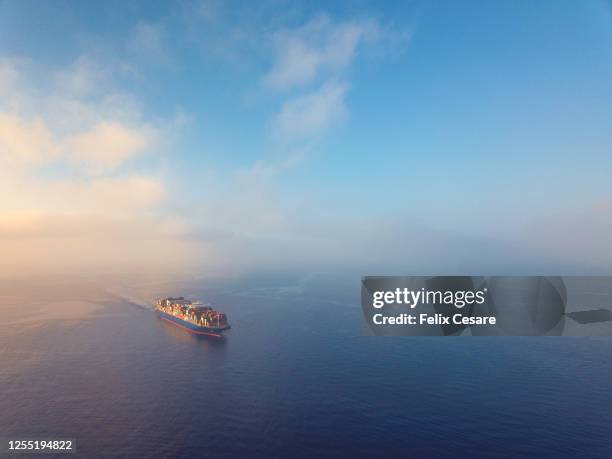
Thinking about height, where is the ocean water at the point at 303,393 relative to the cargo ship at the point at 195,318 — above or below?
below

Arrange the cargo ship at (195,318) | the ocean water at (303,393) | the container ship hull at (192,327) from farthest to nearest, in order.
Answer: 1. the cargo ship at (195,318)
2. the container ship hull at (192,327)
3. the ocean water at (303,393)

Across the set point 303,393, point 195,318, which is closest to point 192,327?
point 195,318

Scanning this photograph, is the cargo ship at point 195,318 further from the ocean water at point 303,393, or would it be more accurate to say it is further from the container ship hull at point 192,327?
the ocean water at point 303,393

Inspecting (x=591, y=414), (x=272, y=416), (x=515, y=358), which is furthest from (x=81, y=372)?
(x=515, y=358)

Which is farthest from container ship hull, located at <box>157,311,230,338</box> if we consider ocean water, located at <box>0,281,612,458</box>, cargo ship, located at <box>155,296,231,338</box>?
ocean water, located at <box>0,281,612,458</box>

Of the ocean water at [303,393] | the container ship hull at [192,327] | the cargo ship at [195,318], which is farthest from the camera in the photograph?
the cargo ship at [195,318]

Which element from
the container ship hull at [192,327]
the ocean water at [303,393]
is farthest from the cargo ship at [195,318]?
the ocean water at [303,393]

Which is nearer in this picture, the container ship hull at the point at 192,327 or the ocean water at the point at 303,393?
the ocean water at the point at 303,393
